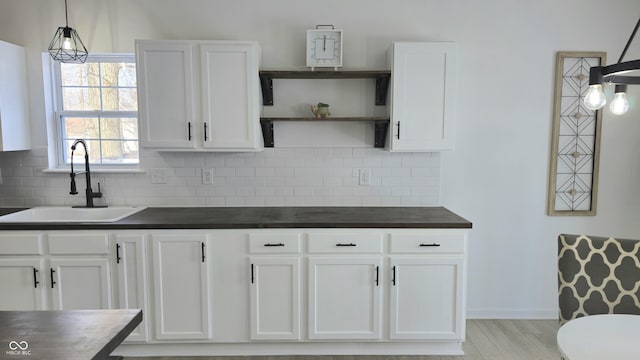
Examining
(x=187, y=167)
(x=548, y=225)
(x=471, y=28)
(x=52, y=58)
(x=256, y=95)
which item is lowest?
(x=548, y=225)

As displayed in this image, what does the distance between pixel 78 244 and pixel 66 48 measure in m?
1.38

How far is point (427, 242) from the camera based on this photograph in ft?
8.40

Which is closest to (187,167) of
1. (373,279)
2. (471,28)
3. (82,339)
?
(373,279)

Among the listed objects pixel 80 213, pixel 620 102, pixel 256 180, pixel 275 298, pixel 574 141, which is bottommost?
pixel 275 298

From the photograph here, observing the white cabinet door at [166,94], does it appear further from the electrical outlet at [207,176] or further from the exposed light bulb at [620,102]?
the exposed light bulb at [620,102]

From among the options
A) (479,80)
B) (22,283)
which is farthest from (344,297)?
(22,283)

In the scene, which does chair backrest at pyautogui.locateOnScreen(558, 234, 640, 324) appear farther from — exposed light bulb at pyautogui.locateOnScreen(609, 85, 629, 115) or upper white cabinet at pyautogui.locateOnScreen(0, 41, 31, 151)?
upper white cabinet at pyautogui.locateOnScreen(0, 41, 31, 151)

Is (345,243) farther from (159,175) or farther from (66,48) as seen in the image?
(66,48)

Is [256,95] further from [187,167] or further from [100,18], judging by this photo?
[100,18]

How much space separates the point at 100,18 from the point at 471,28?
2712 mm

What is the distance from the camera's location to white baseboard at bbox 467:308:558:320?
10.5 feet

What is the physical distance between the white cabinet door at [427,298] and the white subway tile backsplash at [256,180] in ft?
2.21

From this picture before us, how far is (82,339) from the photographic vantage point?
1.17m
